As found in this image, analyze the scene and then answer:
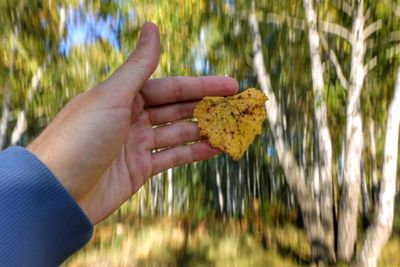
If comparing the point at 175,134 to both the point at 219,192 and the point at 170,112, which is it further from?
the point at 219,192

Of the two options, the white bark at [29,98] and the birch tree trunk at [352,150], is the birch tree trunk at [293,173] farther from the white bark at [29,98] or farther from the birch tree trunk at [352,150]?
the white bark at [29,98]

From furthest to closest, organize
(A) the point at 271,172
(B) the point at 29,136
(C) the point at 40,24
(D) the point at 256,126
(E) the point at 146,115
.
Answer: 1. (B) the point at 29,136
2. (A) the point at 271,172
3. (C) the point at 40,24
4. (D) the point at 256,126
5. (E) the point at 146,115

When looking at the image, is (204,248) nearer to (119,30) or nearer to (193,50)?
(193,50)

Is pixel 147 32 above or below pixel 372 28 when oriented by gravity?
above

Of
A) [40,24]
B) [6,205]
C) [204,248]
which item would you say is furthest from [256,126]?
[40,24]

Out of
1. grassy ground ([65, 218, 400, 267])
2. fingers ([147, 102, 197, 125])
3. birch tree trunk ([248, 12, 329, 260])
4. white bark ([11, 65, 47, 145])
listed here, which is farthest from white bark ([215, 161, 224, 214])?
fingers ([147, 102, 197, 125])

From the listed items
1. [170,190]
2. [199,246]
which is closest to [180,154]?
[199,246]

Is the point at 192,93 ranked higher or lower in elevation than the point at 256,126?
higher

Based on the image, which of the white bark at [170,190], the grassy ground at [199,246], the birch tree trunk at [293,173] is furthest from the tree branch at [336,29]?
the white bark at [170,190]
